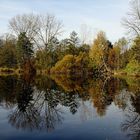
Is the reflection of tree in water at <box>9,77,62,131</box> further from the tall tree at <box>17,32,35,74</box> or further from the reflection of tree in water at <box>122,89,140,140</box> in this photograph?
the tall tree at <box>17,32,35,74</box>

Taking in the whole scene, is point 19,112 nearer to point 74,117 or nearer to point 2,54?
point 74,117

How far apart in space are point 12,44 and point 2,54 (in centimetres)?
577

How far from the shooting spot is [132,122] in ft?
46.4

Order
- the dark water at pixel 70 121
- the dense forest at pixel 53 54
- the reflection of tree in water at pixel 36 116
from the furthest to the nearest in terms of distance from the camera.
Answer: the dense forest at pixel 53 54
the reflection of tree in water at pixel 36 116
the dark water at pixel 70 121

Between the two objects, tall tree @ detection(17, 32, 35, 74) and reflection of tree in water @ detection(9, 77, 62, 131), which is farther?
tall tree @ detection(17, 32, 35, 74)

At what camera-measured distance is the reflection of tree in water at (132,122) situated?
1162cm

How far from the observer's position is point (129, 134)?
11633mm

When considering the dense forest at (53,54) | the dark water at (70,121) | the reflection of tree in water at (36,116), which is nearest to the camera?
the dark water at (70,121)

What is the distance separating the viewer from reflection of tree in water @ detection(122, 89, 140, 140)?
38.1ft

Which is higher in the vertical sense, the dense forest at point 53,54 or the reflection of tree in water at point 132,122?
the dense forest at point 53,54

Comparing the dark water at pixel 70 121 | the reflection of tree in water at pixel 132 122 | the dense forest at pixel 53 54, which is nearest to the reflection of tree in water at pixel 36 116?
the dark water at pixel 70 121

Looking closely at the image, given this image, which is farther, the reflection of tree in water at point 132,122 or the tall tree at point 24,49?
the tall tree at point 24,49

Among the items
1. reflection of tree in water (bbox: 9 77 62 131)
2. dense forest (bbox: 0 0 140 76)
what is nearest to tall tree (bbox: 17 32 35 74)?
dense forest (bbox: 0 0 140 76)

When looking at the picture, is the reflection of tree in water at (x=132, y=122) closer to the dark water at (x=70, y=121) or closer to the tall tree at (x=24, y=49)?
the dark water at (x=70, y=121)
